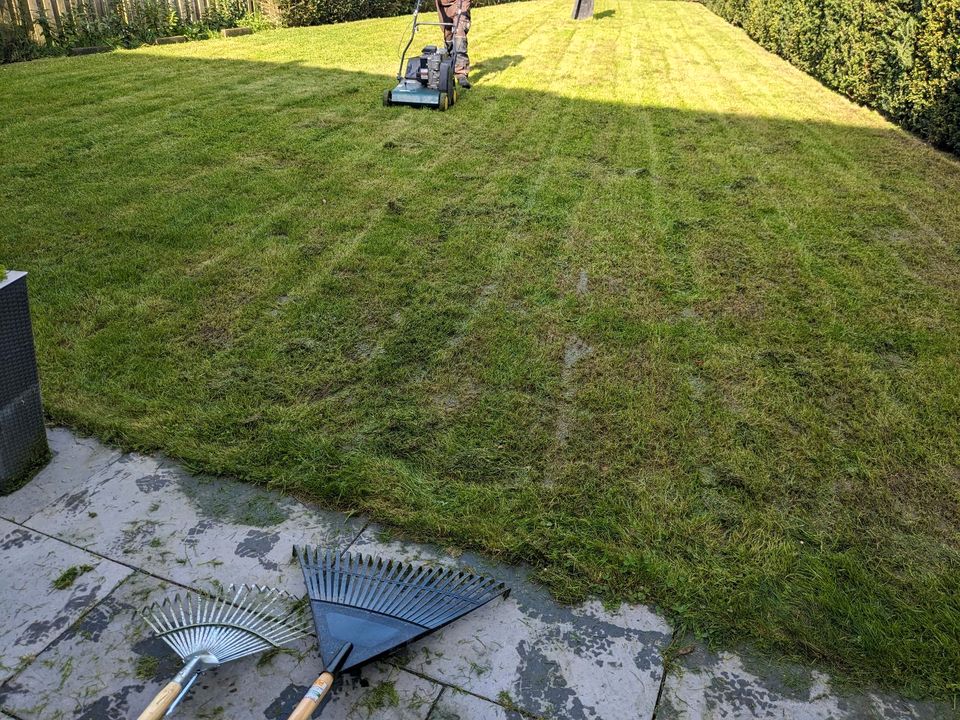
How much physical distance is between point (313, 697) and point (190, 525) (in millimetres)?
1116

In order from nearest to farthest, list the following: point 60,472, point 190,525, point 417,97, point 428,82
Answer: point 190,525
point 60,472
point 417,97
point 428,82

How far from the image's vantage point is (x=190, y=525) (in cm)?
289

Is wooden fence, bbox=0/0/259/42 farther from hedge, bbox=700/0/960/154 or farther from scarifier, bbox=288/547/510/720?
scarifier, bbox=288/547/510/720

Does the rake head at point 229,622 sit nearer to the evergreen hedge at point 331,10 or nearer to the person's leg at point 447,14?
the person's leg at point 447,14

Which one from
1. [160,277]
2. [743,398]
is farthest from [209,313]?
[743,398]

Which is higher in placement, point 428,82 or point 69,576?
point 428,82

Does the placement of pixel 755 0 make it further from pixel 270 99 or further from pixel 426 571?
pixel 426 571

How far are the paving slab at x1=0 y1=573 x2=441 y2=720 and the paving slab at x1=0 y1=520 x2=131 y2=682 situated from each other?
7cm

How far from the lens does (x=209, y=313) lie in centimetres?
442

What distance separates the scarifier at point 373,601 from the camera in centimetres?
228

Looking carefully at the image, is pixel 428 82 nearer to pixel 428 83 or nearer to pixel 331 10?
pixel 428 83

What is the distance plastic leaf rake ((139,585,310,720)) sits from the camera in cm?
219

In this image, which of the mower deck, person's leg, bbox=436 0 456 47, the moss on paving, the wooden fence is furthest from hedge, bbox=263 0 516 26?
the moss on paving

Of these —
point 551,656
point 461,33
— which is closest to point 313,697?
point 551,656
